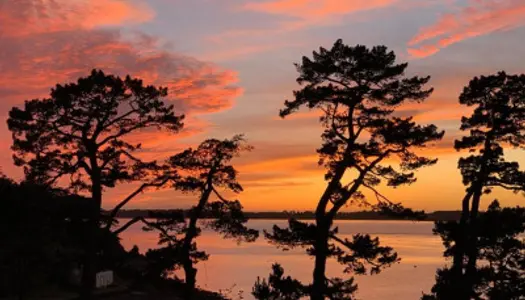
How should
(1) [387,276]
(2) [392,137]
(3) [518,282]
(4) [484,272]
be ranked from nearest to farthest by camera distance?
(2) [392,137] < (4) [484,272] < (3) [518,282] < (1) [387,276]

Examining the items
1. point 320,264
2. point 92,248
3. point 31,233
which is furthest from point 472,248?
point 31,233

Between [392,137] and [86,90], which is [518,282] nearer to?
[392,137]

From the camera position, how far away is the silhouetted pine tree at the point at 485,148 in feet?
86.9

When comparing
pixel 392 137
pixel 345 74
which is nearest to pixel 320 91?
pixel 345 74

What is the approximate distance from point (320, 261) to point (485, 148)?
1072 centimetres

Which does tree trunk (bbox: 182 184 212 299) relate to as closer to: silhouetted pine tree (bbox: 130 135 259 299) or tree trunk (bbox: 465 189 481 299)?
silhouetted pine tree (bbox: 130 135 259 299)

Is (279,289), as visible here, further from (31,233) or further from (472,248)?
(31,233)

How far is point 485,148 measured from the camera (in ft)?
89.8

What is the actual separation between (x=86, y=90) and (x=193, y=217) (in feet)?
28.0

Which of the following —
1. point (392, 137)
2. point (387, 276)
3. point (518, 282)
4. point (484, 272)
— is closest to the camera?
point (392, 137)

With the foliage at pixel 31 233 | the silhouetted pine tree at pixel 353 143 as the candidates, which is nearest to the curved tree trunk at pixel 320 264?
the silhouetted pine tree at pixel 353 143

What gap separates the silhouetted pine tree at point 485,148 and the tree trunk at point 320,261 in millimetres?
6834

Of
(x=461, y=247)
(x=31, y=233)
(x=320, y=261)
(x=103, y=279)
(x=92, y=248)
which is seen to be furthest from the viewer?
(x=103, y=279)

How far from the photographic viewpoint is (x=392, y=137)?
23547 mm
